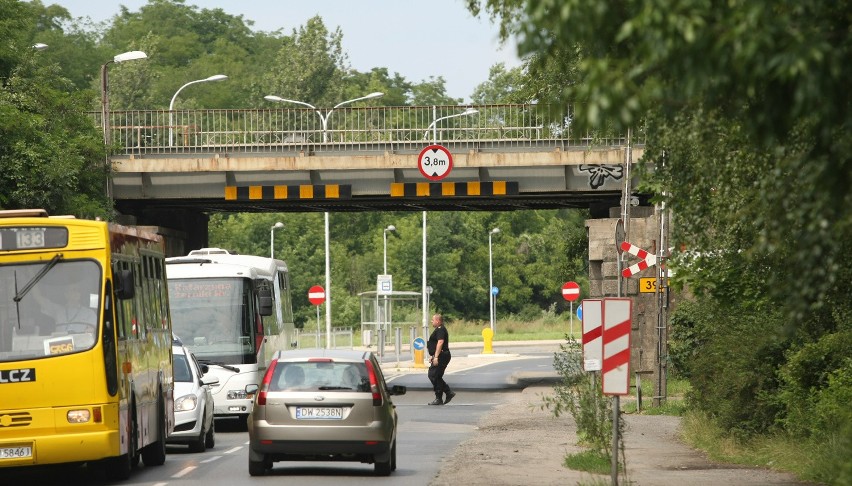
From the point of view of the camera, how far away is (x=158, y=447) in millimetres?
19281

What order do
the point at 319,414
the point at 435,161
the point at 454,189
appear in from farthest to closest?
the point at 454,189 < the point at 435,161 < the point at 319,414

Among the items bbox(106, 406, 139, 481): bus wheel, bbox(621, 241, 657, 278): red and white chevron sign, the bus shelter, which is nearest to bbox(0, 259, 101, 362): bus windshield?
bbox(106, 406, 139, 481): bus wheel

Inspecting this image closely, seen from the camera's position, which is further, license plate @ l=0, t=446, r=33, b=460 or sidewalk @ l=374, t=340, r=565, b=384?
sidewalk @ l=374, t=340, r=565, b=384

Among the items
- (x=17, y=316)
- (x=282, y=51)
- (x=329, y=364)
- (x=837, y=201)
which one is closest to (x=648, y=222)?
(x=329, y=364)

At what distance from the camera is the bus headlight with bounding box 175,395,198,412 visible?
21.6 m

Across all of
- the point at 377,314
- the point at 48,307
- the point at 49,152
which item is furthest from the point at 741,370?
the point at 377,314

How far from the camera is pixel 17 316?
15680 millimetres

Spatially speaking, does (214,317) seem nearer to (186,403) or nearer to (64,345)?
(186,403)

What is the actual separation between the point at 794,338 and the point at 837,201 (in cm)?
1091

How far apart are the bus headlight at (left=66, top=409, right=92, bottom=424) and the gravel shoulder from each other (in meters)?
3.58

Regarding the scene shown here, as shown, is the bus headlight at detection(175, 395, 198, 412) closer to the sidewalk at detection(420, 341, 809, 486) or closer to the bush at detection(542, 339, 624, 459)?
the sidewalk at detection(420, 341, 809, 486)

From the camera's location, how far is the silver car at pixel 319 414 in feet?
55.6

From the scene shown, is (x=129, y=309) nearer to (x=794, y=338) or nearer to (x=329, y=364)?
(x=329, y=364)

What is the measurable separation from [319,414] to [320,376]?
0.49 meters
